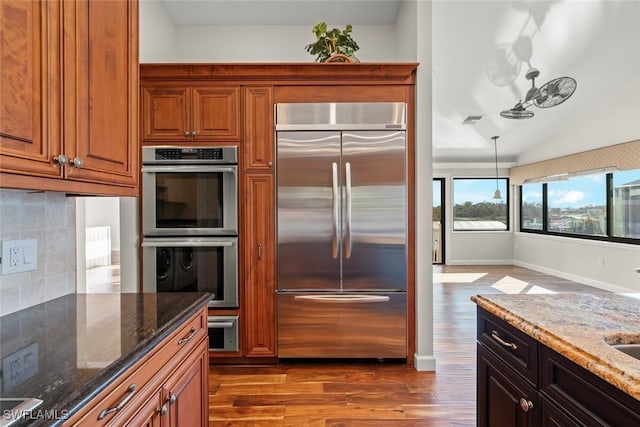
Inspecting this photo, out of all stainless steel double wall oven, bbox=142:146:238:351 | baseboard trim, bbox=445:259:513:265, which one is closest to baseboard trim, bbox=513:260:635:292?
baseboard trim, bbox=445:259:513:265

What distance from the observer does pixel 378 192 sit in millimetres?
2707

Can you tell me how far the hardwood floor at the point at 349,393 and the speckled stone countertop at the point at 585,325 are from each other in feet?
3.65

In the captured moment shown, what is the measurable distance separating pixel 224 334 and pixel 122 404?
1.92 meters

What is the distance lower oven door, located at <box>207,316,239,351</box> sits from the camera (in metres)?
2.72

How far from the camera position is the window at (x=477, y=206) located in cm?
780

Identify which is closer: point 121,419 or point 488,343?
point 121,419

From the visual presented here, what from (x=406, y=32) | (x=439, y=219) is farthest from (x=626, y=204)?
(x=406, y=32)

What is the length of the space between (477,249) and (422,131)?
228 inches

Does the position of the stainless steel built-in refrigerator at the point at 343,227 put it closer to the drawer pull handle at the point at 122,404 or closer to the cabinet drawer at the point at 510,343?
the cabinet drawer at the point at 510,343

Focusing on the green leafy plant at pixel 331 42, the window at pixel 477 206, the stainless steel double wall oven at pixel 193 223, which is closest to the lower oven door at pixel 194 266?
the stainless steel double wall oven at pixel 193 223

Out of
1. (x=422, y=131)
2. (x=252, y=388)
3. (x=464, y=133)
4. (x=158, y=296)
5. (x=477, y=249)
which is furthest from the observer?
(x=477, y=249)

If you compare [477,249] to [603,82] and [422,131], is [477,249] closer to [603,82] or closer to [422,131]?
[603,82]

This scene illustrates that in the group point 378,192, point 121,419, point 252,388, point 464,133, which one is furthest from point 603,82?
point 121,419

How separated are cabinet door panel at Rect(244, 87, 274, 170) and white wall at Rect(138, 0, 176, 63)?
0.93 m
